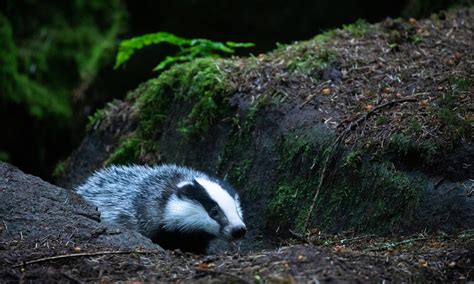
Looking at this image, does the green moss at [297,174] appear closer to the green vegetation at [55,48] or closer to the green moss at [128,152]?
the green moss at [128,152]

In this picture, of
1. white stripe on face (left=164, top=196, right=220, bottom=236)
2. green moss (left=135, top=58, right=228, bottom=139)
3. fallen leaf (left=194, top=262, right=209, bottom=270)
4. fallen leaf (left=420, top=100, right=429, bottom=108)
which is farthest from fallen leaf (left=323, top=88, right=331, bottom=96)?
fallen leaf (left=194, top=262, right=209, bottom=270)

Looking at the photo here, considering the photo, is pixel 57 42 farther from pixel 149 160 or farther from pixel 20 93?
pixel 149 160

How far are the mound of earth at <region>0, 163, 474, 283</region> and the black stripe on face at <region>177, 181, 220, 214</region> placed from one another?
33.9 inches

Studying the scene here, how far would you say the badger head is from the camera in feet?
21.1

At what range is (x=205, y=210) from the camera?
21.9 feet

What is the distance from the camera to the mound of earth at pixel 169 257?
14.4ft

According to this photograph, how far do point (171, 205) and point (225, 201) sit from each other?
65 centimetres

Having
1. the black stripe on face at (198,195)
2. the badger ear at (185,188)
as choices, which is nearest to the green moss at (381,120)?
the black stripe on face at (198,195)

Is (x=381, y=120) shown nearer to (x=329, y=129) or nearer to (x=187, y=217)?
(x=329, y=129)

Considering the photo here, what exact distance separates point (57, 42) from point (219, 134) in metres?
6.83

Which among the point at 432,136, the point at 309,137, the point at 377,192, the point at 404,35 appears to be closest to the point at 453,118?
the point at 432,136

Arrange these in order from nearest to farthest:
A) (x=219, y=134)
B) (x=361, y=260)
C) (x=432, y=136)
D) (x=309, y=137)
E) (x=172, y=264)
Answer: (x=361, y=260) → (x=172, y=264) → (x=432, y=136) → (x=309, y=137) → (x=219, y=134)

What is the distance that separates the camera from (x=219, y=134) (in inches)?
316

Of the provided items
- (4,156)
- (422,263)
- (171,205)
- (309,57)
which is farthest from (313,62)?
(4,156)
